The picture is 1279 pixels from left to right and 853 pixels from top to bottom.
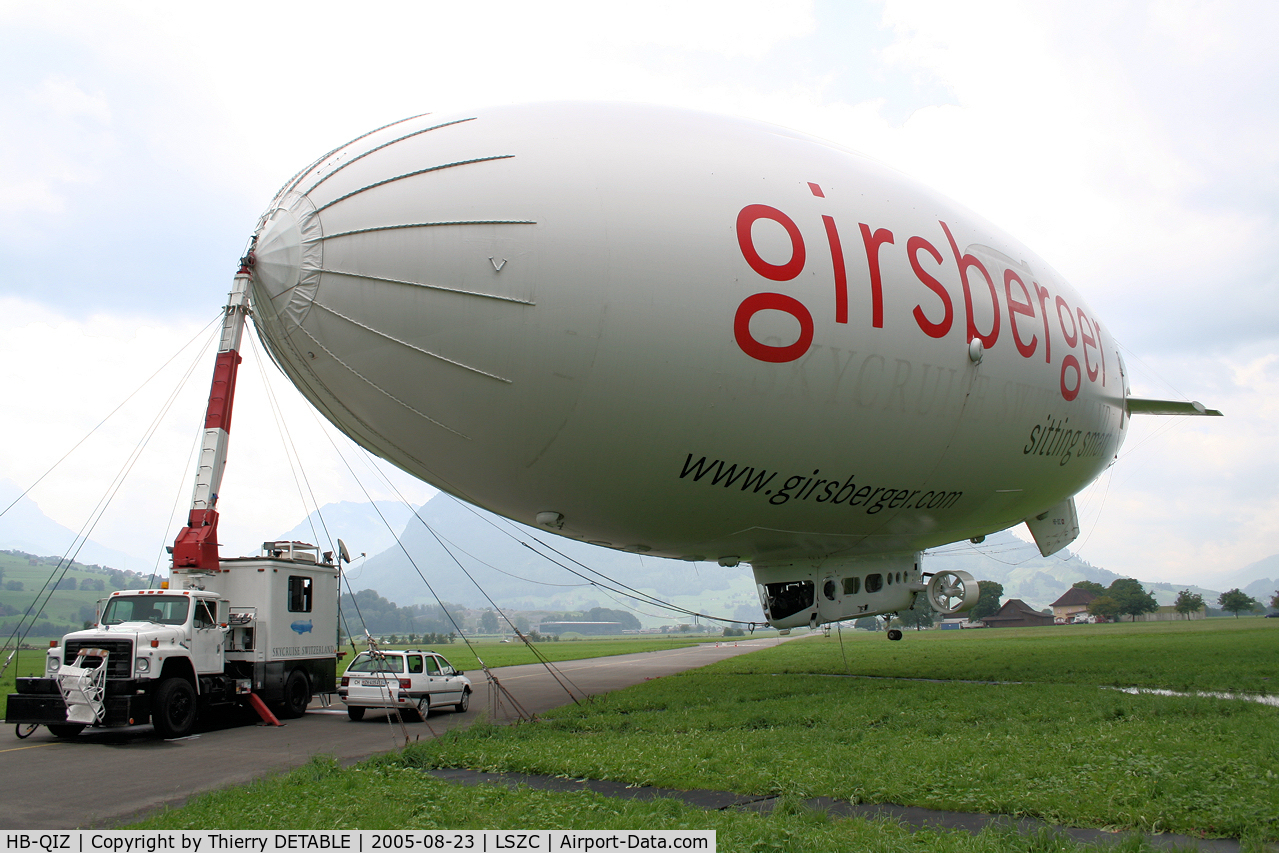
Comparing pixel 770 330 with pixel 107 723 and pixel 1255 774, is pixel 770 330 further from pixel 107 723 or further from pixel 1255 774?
pixel 107 723

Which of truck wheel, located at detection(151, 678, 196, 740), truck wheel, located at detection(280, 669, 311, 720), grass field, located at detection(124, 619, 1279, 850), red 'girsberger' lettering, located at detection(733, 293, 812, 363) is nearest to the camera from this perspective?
grass field, located at detection(124, 619, 1279, 850)

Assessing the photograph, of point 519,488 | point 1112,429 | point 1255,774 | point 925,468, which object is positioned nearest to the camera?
point 1255,774

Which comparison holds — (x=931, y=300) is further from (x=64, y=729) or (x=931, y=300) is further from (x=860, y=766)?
(x=64, y=729)

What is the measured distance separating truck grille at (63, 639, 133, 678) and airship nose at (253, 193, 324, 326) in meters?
7.42

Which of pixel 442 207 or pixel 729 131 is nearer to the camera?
pixel 442 207

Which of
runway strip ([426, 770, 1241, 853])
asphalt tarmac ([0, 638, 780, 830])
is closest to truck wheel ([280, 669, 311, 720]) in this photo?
asphalt tarmac ([0, 638, 780, 830])

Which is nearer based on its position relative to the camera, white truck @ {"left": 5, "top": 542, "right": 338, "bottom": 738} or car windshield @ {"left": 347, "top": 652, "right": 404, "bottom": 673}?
white truck @ {"left": 5, "top": 542, "right": 338, "bottom": 738}

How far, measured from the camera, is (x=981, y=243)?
1345 centimetres

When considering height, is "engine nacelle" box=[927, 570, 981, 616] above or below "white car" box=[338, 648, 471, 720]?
above

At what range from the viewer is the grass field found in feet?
22.1

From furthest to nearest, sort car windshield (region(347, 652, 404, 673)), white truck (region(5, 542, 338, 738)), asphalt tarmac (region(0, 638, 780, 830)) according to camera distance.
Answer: car windshield (region(347, 652, 404, 673)), white truck (region(5, 542, 338, 738)), asphalt tarmac (region(0, 638, 780, 830))

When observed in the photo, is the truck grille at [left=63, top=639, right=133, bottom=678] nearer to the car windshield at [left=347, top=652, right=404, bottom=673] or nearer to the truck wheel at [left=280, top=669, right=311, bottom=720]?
the truck wheel at [left=280, top=669, right=311, bottom=720]

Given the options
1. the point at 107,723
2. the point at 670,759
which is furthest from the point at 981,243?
the point at 107,723

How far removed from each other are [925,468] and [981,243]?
4.05 meters
